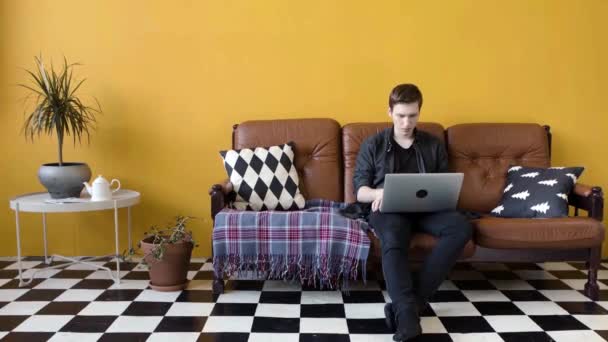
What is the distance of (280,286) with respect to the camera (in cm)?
280

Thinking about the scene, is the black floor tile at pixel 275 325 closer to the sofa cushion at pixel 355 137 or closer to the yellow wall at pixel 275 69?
the sofa cushion at pixel 355 137

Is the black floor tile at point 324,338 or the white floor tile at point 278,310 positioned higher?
the white floor tile at point 278,310

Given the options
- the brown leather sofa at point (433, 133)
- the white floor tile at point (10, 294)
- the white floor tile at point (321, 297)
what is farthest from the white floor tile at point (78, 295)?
the white floor tile at point (321, 297)

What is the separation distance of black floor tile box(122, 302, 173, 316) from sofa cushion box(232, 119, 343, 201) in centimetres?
105

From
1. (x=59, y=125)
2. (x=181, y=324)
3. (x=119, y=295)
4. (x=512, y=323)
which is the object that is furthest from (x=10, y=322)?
(x=512, y=323)

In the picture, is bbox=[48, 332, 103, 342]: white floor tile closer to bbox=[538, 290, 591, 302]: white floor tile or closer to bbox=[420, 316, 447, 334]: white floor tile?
bbox=[420, 316, 447, 334]: white floor tile

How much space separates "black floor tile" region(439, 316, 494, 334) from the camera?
222 centimetres

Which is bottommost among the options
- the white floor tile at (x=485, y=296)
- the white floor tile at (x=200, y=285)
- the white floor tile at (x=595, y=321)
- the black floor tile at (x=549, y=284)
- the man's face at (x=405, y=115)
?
the white floor tile at (x=200, y=285)

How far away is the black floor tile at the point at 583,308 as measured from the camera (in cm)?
241

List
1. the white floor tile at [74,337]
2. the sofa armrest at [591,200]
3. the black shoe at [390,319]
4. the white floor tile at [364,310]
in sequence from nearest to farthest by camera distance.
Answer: the white floor tile at [74,337]
the black shoe at [390,319]
the white floor tile at [364,310]
the sofa armrest at [591,200]

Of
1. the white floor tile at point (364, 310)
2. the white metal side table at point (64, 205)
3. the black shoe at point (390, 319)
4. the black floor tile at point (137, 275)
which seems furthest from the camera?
the black floor tile at point (137, 275)

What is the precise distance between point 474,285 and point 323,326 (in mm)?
1047

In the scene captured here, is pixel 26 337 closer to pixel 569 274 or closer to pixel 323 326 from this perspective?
pixel 323 326

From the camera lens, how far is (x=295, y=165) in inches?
122
